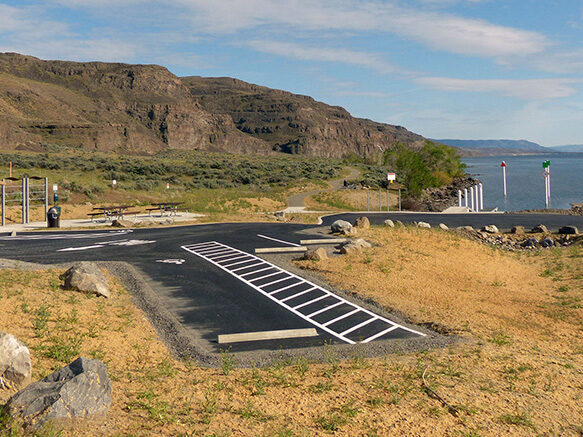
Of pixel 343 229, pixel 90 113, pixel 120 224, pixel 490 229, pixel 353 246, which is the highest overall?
pixel 90 113

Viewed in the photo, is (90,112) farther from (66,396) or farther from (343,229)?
(66,396)

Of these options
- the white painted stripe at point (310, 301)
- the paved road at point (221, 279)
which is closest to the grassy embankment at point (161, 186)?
the paved road at point (221, 279)

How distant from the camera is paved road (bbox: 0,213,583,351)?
1220 cm

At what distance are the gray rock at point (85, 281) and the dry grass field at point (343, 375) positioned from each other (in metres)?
0.40

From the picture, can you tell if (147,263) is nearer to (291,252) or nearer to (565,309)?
(291,252)

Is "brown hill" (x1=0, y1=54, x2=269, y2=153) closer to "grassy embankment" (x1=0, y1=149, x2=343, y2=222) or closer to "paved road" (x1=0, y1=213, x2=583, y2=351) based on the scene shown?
"grassy embankment" (x1=0, y1=149, x2=343, y2=222)

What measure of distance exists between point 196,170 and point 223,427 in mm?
67230

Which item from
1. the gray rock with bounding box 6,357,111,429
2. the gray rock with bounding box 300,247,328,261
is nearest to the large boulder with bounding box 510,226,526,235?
the gray rock with bounding box 300,247,328,261

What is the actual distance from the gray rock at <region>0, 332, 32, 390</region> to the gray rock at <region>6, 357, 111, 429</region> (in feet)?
2.78

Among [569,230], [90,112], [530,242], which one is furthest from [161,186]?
[90,112]

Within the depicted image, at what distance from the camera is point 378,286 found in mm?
16188

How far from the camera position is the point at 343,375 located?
8.89 meters

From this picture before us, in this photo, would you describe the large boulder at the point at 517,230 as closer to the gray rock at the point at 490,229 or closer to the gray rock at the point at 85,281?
the gray rock at the point at 490,229

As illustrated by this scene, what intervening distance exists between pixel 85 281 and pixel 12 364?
622cm
